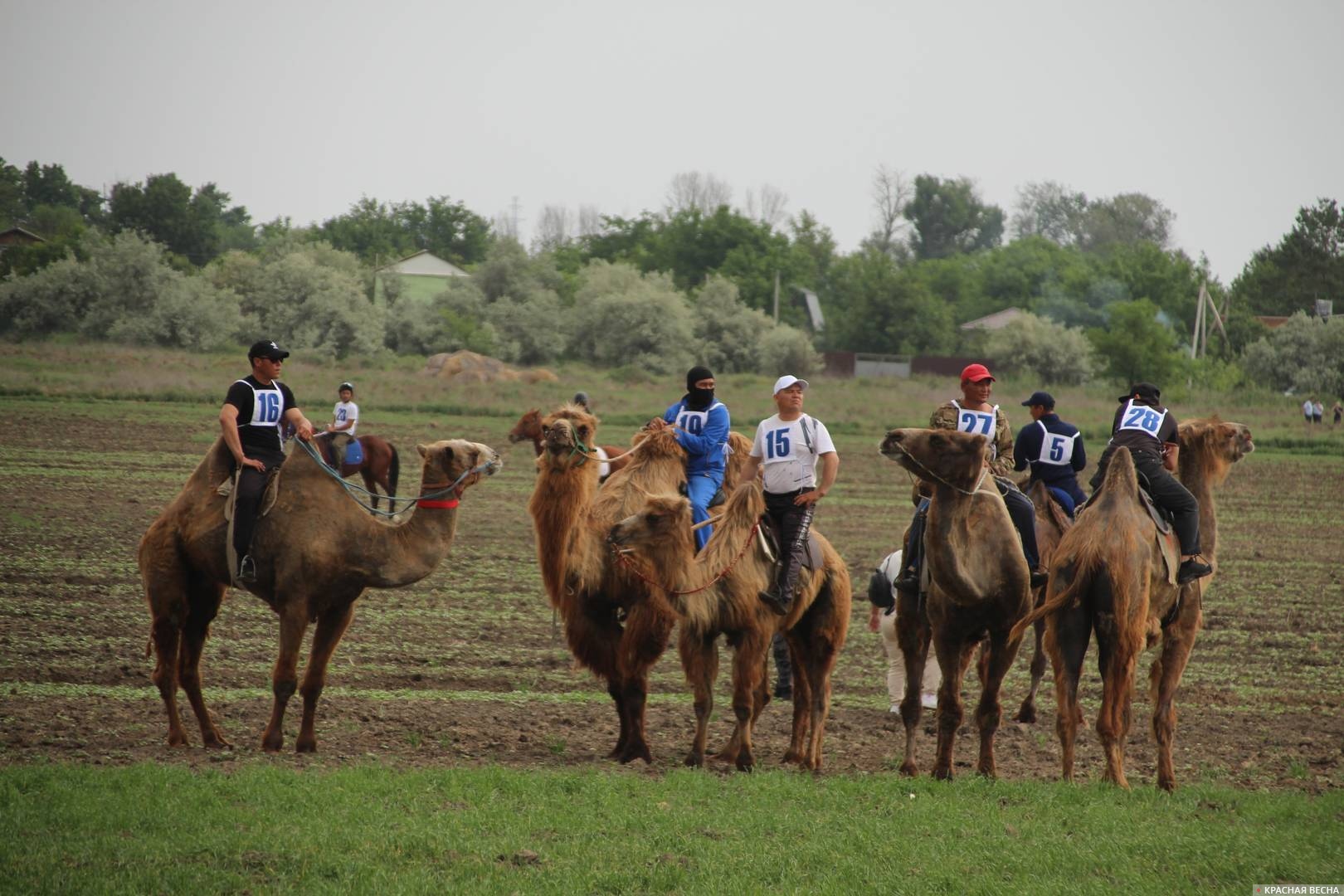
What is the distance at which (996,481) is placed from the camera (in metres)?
10.4

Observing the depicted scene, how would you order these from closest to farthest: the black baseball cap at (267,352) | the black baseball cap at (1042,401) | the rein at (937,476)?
the rein at (937,476) < the black baseball cap at (267,352) < the black baseball cap at (1042,401)

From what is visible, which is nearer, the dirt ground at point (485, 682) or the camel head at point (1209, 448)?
the dirt ground at point (485, 682)

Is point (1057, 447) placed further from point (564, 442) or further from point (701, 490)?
point (564, 442)

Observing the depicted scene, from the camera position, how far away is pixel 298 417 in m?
9.82

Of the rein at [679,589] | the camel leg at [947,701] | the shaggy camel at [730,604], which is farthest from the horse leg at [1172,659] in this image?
the rein at [679,589]

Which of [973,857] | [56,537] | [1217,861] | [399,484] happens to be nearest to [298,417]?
[973,857]

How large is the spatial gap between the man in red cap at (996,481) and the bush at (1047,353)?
68.0m

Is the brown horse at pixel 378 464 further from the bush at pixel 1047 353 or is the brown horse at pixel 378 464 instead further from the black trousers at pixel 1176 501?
the bush at pixel 1047 353

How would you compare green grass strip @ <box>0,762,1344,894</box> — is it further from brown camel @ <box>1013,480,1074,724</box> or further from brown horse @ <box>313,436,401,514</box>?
brown horse @ <box>313,436,401,514</box>

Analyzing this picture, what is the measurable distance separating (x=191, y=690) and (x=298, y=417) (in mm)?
2077

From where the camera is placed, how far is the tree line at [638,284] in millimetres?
60531

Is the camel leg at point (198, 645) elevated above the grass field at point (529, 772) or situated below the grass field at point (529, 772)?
above

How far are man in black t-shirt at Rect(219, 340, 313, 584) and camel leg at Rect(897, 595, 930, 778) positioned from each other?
463cm

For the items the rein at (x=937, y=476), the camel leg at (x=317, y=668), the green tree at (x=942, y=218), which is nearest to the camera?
the rein at (x=937, y=476)
